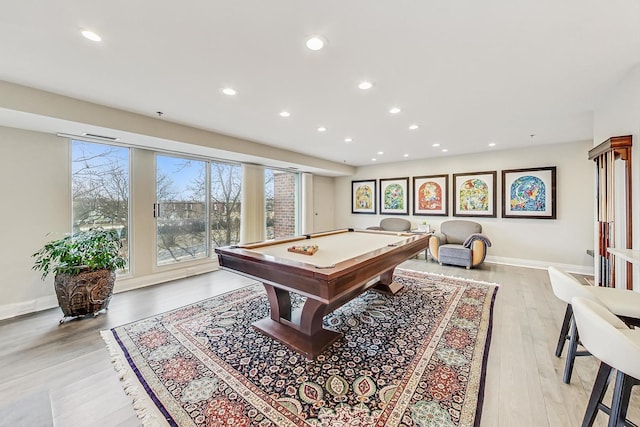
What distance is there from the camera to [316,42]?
1725 millimetres

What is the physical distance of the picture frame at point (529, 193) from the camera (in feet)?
15.5

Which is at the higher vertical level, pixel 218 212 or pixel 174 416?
pixel 218 212

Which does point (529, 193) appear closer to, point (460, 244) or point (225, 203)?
point (460, 244)

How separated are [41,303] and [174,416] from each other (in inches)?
118

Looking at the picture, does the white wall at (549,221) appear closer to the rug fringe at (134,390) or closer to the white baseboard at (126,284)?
the white baseboard at (126,284)

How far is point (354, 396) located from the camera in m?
1.62

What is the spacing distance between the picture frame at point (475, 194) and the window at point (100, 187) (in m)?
6.44

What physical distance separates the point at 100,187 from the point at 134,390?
10.2 feet

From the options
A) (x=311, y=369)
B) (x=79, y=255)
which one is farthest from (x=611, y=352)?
(x=79, y=255)

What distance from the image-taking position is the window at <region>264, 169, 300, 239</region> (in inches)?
238

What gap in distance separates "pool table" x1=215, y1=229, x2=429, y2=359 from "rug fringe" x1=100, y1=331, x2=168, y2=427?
0.98 metres

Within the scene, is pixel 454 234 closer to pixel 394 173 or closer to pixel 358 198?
pixel 394 173

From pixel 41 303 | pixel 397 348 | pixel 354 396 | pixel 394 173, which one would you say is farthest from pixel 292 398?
pixel 394 173

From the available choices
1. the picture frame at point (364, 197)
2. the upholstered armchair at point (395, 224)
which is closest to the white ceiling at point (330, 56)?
the upholstered armchair at point (395, 224)
